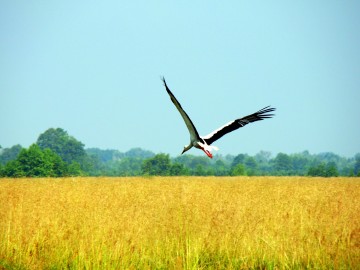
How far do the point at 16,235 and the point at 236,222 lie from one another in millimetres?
2827

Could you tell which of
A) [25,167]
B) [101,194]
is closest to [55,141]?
[25,167]

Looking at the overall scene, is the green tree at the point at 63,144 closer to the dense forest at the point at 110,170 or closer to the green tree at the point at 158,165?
the dense forest at the point at 110,170

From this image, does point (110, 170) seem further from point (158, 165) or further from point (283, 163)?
point (158, 165)

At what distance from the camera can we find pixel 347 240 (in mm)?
5777

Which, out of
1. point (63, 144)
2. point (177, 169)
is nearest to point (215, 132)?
point (177, 169)

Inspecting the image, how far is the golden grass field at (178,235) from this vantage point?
5.70m

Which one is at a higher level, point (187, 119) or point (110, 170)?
point (110, 170)

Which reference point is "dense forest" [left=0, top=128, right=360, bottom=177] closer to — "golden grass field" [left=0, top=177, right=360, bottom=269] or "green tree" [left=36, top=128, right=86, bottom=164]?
"green tree" [left=36, top=128, right=86, bottom=164]

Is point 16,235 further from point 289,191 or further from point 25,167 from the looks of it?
point 25,167

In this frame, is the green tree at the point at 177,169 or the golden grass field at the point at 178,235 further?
the green tree at the point at 177,169

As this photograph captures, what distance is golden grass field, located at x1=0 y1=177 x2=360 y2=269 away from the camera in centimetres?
570

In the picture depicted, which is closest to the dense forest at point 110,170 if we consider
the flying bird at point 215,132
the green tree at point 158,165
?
the green tree at point 158,165

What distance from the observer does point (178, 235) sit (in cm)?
650

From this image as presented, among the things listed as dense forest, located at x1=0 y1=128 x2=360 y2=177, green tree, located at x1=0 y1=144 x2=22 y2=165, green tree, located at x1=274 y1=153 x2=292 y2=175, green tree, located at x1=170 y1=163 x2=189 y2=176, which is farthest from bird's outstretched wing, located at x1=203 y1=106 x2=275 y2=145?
green tree, located at x1=0 y1=144 x2=22 y2=165
